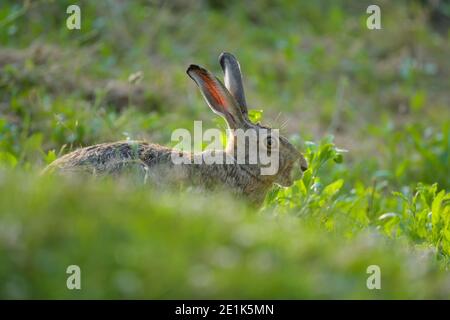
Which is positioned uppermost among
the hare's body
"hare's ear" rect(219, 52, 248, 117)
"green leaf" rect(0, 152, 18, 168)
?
"hare's ear" rect(219, 52, 248, 117)

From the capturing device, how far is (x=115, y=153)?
6688 millimetres

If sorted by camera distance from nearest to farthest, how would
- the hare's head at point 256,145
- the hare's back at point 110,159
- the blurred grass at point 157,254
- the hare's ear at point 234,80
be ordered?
the blurred grass at point 157,254 < the hare's back at point 110,159 < the hare's head at point 256,145 < the hare's ear at point 234,80

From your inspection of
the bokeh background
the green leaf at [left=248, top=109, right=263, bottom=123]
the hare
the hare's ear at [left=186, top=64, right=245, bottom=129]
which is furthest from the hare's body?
the green leaf at [left=248, top=109, right=263, bottom=123]

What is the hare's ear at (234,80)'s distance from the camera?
7.79 m

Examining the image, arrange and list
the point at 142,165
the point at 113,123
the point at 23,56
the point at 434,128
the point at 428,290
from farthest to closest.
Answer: the point at 434,128 → the point at 23,56 → the point at 113,123 → the point at 142,165 → the point at 428,290

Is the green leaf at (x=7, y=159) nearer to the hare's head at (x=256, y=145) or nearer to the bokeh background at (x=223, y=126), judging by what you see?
the bokeh background at (x=223, y=126)

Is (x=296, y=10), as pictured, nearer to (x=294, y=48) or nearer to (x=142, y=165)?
(x=294, y=48)

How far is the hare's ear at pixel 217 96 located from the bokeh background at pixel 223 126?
0.28 m

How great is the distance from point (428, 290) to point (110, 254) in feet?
5.60

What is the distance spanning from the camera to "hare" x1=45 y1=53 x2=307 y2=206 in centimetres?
662

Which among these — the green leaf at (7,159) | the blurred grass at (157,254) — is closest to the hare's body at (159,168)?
the green leaf at (7,159)

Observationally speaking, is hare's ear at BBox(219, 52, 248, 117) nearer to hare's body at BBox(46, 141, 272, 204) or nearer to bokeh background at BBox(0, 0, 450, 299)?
bokeh background at BBox(0, 0, 450, 299)

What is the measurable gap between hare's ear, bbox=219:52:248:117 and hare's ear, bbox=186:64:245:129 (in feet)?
0.41
